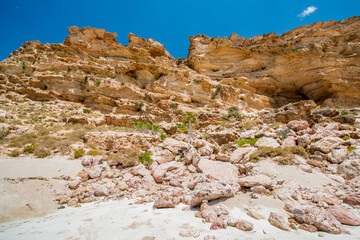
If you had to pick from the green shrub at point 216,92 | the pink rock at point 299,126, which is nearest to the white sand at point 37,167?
the pink rock at point 299,126

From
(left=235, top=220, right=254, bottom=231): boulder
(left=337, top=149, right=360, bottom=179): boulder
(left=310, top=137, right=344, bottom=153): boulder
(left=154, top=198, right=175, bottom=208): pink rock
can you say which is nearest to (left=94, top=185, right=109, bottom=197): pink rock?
(left=154, top=198, right=175, bottom=208): pink rock

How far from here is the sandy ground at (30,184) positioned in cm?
346

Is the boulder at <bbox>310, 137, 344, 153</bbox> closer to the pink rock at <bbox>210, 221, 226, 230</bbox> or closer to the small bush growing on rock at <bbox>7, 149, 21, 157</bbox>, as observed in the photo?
the pink rock at <bbox>210, 221, 226, 230</bbox>

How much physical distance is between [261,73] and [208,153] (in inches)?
838

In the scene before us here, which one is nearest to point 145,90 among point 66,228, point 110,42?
point 110,42

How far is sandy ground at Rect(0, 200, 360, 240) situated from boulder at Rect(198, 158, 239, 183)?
150 cm

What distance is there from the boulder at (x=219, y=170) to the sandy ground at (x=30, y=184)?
421cm

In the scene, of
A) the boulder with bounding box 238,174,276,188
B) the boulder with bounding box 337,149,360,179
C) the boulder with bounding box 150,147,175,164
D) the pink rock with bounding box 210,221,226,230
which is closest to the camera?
the pink rock with bounding box 210,221,226,230

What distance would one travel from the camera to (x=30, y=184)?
14.3ft

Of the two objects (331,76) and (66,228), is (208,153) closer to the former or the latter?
(66,228)

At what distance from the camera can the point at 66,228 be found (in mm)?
2648

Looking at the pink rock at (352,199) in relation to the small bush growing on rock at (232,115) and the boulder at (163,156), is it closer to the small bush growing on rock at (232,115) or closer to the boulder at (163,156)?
the boulder at (163,156)

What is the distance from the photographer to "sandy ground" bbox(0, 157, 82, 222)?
3.46 m

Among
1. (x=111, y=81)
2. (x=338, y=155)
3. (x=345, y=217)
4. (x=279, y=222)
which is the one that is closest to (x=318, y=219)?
(x=279, y=222)
